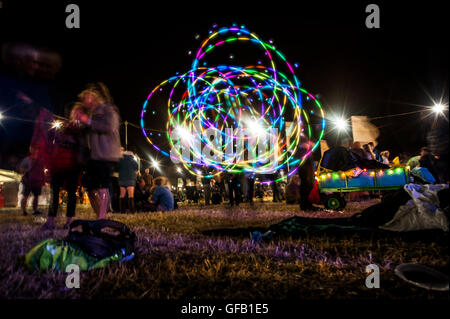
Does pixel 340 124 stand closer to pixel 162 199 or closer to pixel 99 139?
pixel 162 199

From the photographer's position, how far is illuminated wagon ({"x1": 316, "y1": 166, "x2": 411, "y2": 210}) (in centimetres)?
613

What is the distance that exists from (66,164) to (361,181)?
6.67 m

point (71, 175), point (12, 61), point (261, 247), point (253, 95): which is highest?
point (253, 95)

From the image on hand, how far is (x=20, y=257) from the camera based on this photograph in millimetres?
2131

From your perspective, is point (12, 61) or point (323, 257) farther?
point (12, 61)

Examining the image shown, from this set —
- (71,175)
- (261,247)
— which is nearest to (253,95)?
(71,175)

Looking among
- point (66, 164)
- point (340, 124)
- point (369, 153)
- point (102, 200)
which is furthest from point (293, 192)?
point (340, 124)

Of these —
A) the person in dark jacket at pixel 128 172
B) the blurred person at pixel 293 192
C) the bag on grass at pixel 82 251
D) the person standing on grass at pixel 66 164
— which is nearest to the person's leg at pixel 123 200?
the person in dark jacket at pixel 128 172

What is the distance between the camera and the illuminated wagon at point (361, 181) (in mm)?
6133

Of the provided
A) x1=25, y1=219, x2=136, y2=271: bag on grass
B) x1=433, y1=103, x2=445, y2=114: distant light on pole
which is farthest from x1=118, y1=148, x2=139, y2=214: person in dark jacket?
x1=433, y1=103, x2=445, y2=114: distant light on pole

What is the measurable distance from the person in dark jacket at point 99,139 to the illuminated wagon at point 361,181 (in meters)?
5.37
